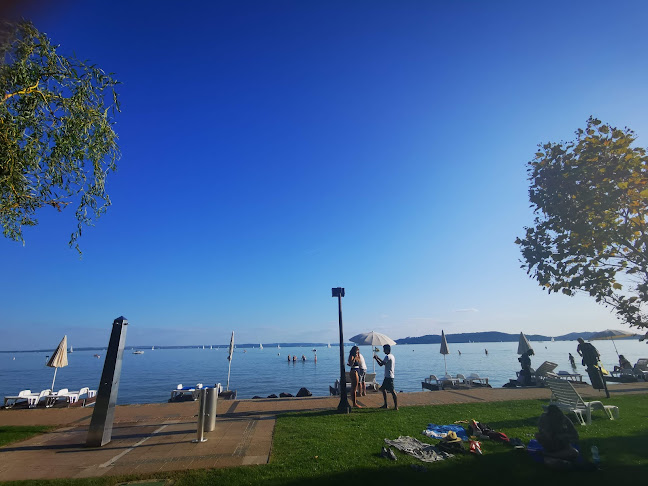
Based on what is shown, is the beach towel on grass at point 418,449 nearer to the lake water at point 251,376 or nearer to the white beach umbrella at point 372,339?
the white beach umbrella at point 372,339

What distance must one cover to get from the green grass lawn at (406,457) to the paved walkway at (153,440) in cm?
54

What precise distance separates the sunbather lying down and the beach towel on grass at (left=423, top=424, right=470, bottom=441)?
67.4 inches

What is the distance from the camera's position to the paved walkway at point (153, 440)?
20.2 ft

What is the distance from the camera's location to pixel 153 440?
7.96 m

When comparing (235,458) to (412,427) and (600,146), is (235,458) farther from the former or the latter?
(600,146)

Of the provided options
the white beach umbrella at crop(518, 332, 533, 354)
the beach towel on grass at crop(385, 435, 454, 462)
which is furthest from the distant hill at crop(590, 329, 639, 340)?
the beach towel on grass at crop(385, 435, 454, 462)

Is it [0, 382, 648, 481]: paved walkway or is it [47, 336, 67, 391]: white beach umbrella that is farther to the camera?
[47, 336, 67, 391]: white beach umbrella

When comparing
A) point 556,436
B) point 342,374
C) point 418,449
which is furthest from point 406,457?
point 342,374

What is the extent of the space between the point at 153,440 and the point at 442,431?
7.03 metres

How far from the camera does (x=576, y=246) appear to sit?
25.8 feet

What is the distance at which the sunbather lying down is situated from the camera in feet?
18.7

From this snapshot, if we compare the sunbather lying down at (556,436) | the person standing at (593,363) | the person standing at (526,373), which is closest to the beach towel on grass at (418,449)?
the sunbather lying down at (556,436)

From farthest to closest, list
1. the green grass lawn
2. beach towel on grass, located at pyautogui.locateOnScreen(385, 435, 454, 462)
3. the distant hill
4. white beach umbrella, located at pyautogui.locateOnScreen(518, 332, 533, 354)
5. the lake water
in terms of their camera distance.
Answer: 1. the lake water
2. the distant hill
3. white beach umbrella, located at pyautogui.locateOnScreen(518, 332, 533, 354)
4. beach towel on grass, located at pyautogui.locateOnScreen(385, 435, 454, 462)
5. the green grass lawn

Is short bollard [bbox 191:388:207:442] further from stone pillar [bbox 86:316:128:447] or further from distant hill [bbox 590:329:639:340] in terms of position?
distant hill [bbox 590:329:639:340]
